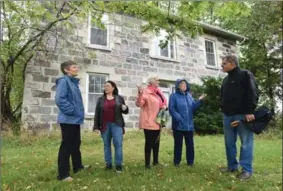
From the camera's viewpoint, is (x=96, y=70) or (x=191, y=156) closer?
(x=191, y=156)

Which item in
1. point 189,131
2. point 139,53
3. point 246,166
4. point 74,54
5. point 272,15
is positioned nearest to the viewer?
point 246,166

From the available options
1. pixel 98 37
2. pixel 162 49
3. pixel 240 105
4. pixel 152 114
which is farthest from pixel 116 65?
pixel 240 105

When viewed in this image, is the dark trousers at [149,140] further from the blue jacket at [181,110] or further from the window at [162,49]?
the window at [162,49]

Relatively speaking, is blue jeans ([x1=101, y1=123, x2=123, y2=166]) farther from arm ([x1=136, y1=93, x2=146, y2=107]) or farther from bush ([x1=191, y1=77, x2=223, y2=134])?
bush ([x1=191, y1=77, x2=223, y2=134])

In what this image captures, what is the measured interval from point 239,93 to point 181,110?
1129 millimetres

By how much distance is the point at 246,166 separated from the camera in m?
5.12

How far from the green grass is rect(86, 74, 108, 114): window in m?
3.76

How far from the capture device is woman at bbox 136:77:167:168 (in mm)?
5535

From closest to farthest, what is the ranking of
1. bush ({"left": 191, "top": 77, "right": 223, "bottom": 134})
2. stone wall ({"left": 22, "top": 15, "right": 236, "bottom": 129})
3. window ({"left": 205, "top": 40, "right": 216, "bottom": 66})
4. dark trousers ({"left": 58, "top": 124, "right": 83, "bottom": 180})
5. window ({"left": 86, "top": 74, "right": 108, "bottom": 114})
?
dark trousers ({"left": 58, "top": 124, "right": 83, "bottom": 180}) → stone wall ({"left": 22, "top": 15, "right": 236, "bottom": 129}) → window ({"left": 86, "top": 74, "right": 108, "bottom": 114}) → bush ({"left": 191, "top": 77, "right": 223, "bottom": 134}) → window ({"left": 205, "top": 40, "right": 216, "bottom": 66})

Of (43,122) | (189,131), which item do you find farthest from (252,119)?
(43,122)

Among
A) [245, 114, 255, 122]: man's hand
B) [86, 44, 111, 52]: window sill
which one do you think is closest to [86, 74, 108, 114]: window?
[86, 44, 111, 52]: window sill

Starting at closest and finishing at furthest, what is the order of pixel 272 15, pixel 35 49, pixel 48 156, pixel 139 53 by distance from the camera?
pixel 48 156 → pixel 35 49 → pixel 139 53 → pixel 272 15

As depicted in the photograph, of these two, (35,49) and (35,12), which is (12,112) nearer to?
(35,49)

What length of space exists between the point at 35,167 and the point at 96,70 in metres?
6.57
